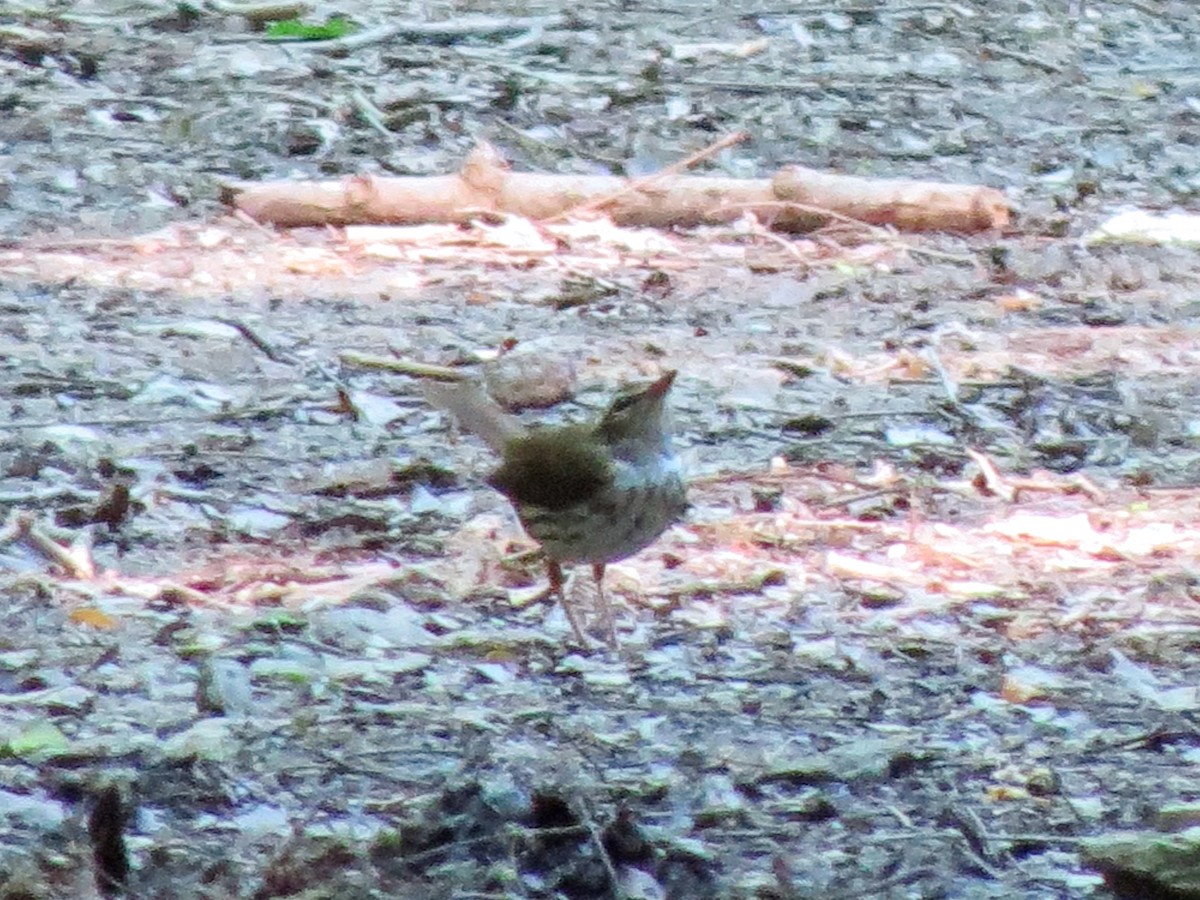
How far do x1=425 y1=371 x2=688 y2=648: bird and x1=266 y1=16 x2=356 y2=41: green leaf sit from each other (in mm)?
6020

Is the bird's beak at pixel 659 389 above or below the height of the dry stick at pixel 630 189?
above

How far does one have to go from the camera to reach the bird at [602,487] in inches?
191

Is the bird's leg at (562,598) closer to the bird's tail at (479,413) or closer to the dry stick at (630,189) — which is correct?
the bird's tail at (479,413)

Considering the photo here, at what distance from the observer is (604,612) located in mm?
5113

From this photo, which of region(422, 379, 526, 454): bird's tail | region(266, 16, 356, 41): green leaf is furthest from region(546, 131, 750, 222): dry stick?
region(422, 379, 526, 454): bird's tail

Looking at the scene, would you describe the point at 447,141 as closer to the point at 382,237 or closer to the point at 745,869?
the point at 382,237

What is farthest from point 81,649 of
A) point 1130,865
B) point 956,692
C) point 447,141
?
point 447,141

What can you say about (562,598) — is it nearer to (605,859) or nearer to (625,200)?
(605,859)

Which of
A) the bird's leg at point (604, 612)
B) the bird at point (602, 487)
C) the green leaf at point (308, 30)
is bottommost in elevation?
the green leaf at point (308, 30)

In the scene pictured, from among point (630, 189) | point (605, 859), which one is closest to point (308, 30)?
point (630, 189)

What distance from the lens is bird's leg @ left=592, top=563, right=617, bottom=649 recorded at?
5051 mm

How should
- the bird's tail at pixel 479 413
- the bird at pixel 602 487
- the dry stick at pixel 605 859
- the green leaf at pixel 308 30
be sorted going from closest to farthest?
the dry stick at pixel 605 859
the bird at pixel 602 487
the bird's tail at pixel 479 413
the green leaf at pixel 308 30

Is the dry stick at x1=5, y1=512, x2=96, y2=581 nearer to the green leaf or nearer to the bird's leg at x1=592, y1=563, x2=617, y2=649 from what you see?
the bird's leg at x1=592, y1=563, x2=617, y2=649

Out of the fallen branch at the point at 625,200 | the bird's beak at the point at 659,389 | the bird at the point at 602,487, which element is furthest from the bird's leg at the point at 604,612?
the fallen branch at the point at 625,200
